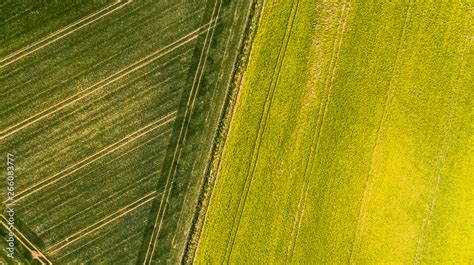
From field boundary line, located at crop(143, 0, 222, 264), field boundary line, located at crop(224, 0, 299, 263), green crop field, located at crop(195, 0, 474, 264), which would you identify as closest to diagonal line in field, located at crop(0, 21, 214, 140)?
field boundary line, located at crop(143, 0, 222, 264)

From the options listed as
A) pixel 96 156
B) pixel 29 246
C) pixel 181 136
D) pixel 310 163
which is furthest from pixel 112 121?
pixel 310 163

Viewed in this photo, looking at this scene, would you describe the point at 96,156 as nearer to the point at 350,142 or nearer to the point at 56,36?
the point at 56,36

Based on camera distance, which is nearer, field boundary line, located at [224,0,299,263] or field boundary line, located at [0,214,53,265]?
field boundary line, located at [0,214,53,265]

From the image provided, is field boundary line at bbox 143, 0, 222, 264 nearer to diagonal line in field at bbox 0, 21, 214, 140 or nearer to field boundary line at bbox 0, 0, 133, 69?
diagonal line in field at bbox 0, 21, 214, 140

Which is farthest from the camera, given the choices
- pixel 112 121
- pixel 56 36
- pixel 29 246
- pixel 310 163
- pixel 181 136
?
pixel 310 163

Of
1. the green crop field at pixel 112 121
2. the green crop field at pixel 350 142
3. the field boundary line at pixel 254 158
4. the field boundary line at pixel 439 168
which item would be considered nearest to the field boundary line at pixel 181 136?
the green crop field at pixel 112 121

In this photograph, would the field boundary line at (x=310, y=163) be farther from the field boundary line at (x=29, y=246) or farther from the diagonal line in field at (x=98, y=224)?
the field boundary line at (x=29, y=246)

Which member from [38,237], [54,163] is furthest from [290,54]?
[38,237]
